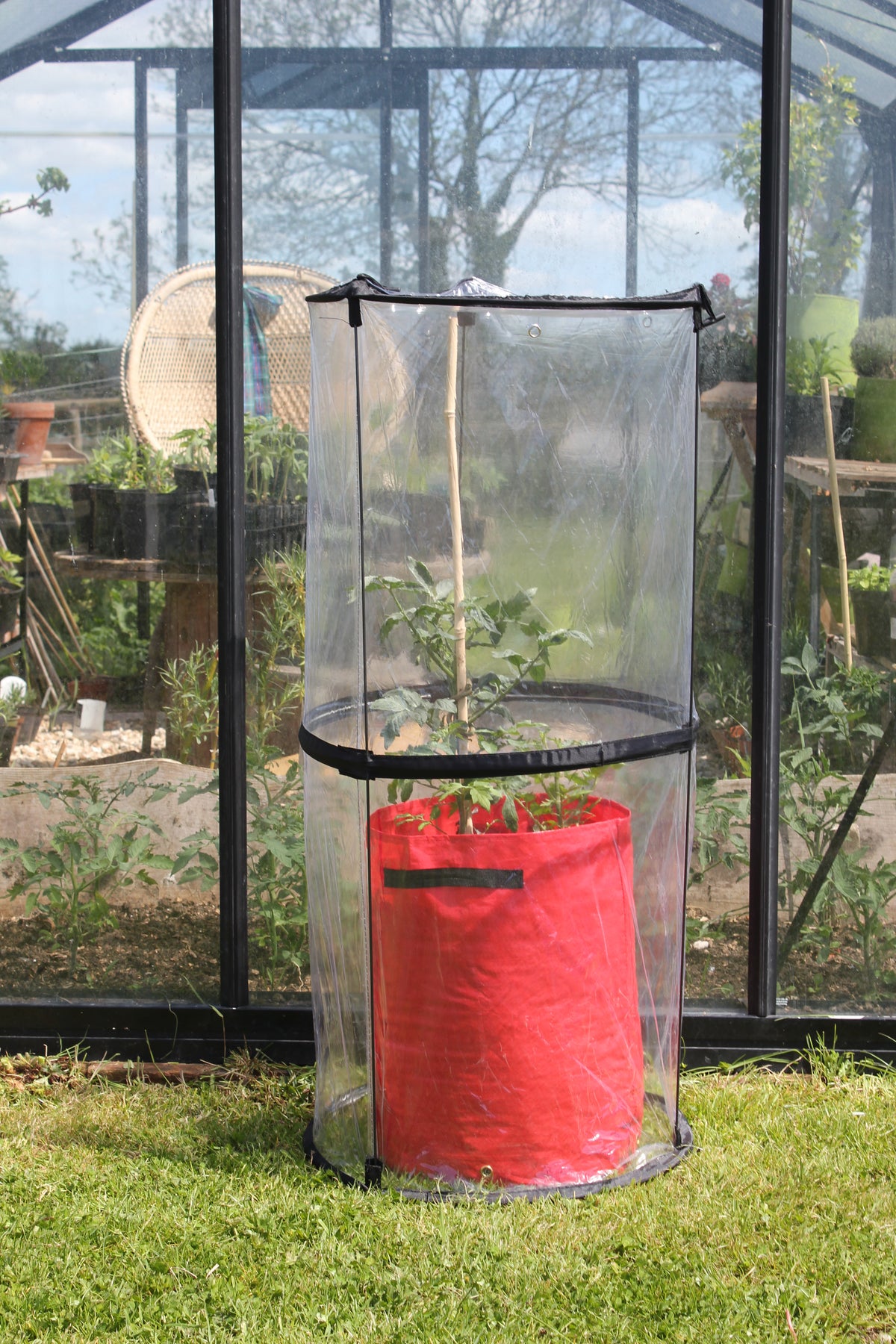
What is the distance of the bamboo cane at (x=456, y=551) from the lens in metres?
2.34

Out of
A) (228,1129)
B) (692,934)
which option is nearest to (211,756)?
(228,1129)

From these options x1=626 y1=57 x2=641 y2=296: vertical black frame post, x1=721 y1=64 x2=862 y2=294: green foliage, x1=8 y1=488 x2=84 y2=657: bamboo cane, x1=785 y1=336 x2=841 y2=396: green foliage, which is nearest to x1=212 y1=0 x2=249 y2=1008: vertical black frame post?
x1=8 y1=488 x2=84 y2=657: bamboo cane

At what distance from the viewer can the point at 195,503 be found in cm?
305

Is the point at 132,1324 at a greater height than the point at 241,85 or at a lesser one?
lesser

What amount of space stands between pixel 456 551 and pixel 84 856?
1395 millimetres

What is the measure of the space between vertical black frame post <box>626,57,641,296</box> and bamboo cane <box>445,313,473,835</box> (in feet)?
2.53

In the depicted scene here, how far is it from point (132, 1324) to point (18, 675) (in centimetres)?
161

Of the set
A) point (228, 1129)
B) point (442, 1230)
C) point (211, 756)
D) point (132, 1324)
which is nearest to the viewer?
point (132, 1324)

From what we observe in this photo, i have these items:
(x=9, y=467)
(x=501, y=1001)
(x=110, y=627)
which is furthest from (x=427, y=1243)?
(x=9, y=467)

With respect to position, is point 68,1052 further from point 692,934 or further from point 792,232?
point 792,232

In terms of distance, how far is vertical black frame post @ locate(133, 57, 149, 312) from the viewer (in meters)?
2.98

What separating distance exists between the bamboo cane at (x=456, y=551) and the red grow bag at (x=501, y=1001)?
14cm

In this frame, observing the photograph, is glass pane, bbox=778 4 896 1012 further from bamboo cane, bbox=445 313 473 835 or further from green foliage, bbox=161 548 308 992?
green foliage, bbox=161 548 308 992

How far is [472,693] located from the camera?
7.92 feet
